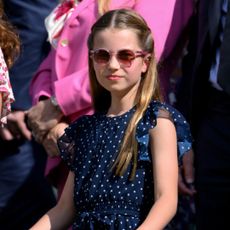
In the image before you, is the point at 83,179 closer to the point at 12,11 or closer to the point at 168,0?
the point at 168,0

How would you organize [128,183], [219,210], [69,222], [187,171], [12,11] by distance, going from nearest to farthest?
[128,183], [69,222], [219,210], [187,171], [12,11]

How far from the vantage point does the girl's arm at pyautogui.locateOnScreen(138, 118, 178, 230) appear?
277 centimetres

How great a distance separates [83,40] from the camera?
3479 millimetres

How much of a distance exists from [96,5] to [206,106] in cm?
62

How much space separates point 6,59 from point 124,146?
620 mm

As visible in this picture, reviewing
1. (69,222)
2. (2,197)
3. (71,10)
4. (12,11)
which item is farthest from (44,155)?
(69,222)

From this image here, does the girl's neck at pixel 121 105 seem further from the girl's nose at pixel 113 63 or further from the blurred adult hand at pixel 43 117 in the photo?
the blurred adult hand at pixel 43 117

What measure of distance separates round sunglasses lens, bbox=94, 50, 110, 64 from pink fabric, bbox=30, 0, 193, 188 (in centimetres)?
46

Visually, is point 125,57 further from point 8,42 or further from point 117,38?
point 8,42

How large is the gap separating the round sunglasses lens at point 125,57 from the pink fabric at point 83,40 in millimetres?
460

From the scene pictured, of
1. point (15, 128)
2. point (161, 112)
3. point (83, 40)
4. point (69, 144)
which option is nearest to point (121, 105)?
point (161, 112)

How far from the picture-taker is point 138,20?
3021 mm

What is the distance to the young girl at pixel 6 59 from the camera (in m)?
2.94

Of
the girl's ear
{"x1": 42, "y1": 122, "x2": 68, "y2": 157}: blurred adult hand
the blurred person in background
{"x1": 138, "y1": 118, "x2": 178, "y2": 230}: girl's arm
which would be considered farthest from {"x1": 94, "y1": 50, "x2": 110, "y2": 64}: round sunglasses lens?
the blurred person in background
